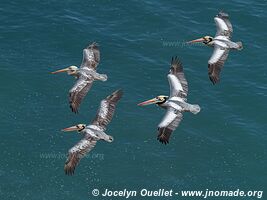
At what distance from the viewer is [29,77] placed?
100812 millimetres

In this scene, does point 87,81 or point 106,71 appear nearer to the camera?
point 87,81

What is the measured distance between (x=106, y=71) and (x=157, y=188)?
19732mm

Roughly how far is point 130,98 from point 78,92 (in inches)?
752

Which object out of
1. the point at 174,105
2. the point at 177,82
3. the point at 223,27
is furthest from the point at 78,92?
the point at 223,27

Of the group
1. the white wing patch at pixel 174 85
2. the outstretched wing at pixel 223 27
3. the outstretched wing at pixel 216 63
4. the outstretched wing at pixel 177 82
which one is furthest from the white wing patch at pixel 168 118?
the outstretched wing at pixel 223 27

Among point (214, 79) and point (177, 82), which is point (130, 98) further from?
point (214, 79)

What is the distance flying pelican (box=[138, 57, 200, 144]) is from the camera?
73500 mm

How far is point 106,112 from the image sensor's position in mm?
78375

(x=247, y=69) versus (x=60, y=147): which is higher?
(x=247, y=69)

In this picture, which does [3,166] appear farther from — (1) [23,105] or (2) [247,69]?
(2) [247,69]

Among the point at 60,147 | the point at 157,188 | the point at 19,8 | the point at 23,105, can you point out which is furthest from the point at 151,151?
the point at 19,8

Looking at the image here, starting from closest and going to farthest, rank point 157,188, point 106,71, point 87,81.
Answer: point 87,81 < point 157,188 < point 106,71

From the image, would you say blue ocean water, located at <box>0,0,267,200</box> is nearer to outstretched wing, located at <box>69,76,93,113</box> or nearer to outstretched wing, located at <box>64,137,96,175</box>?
outstretched wing, located at <box>69,76,93,113</box>

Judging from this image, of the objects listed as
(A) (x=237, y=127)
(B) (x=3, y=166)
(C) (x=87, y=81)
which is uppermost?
(C) (x=87, y=81)
